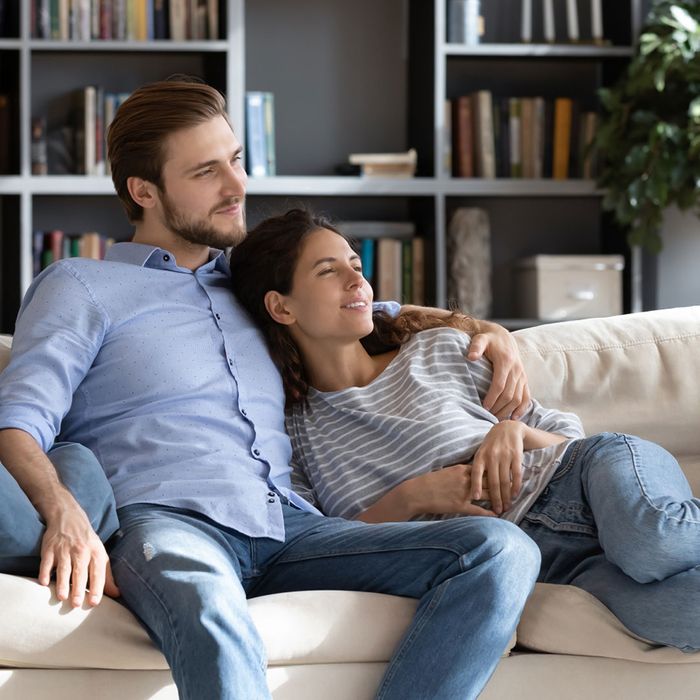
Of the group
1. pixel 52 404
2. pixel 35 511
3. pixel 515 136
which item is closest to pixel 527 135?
pixel 515 136

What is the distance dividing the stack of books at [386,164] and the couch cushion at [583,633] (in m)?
2.54

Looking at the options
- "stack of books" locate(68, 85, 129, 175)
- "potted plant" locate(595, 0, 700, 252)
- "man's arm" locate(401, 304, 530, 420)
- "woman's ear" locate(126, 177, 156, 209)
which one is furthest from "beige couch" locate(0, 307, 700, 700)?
"stack of books" locate(68, 85, 129, 175)

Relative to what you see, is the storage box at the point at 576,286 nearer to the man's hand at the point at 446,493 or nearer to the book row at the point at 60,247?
the book row at the point at 60,247

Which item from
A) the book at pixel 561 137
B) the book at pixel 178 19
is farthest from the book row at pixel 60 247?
the book at pixel 561 137

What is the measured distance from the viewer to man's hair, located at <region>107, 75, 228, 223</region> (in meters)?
2.02

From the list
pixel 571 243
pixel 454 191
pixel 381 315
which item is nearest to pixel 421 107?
pixel 454 191

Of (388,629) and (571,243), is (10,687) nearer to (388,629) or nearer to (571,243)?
(388,629)

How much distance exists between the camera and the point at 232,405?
6.09 ft

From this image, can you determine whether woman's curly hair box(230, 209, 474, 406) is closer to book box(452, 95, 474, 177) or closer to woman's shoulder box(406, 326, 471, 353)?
woman's shoulder box(406, 326, 471, 353)

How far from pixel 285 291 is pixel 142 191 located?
0.31m

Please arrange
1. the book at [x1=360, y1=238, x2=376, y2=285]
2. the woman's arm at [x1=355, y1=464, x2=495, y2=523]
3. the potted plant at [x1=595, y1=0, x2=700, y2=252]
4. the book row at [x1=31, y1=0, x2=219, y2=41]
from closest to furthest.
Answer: the woman's arm at [x1=355, y1=464, x2=495, y2=523] < the potted plant at [x1=595, y1=0, x2=700, y2=252] < the book row at [x1=31, y1=0, x2=219, y2=41] < the book at [x1=360, y1=238, x2=376, y2=285]

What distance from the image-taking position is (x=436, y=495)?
5.96 ft

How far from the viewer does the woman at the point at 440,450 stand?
1.60m

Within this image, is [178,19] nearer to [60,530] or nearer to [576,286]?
[576,286]
